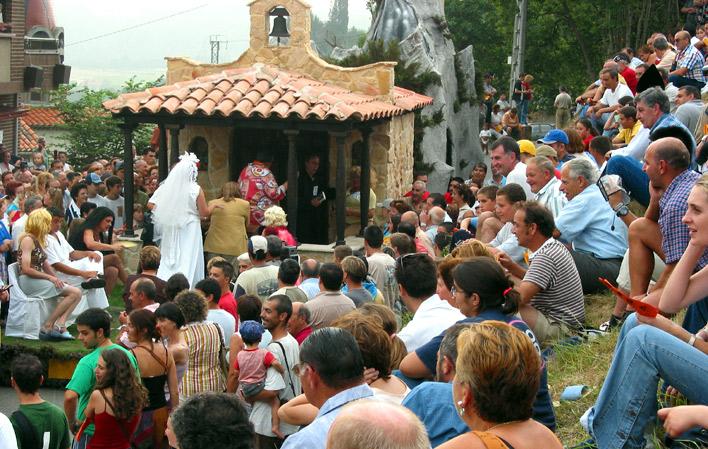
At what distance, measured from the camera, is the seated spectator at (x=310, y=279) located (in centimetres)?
884

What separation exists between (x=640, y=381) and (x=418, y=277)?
78.4 inches

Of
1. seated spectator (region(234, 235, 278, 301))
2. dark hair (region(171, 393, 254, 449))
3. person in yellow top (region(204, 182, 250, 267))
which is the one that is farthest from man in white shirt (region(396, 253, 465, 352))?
person in yellow top (region(204, 182, 250, 267))

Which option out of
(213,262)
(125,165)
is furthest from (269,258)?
(125,165)

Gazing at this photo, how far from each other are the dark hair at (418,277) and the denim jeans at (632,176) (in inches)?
94.0

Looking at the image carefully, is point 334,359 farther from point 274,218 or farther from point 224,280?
point 274,218

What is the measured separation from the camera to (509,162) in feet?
34.4

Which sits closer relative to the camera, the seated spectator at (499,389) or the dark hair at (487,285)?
the seated spectator at (499,389)

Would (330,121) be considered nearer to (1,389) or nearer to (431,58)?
(1,389)

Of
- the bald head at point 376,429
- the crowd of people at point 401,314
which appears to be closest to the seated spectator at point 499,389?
the crowd of people at point 401,314

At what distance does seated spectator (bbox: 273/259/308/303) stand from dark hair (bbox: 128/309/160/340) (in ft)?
4.19

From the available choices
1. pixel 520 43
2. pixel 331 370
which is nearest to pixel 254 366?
pixel 331 370

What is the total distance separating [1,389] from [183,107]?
5832 millimetres

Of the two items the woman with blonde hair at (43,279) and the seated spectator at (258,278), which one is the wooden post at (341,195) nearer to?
the woman with blonde hair at (43,279)

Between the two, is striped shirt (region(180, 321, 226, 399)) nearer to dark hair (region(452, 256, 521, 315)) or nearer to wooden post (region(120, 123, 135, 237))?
dark hair (region(452, 256, 521, 315))
